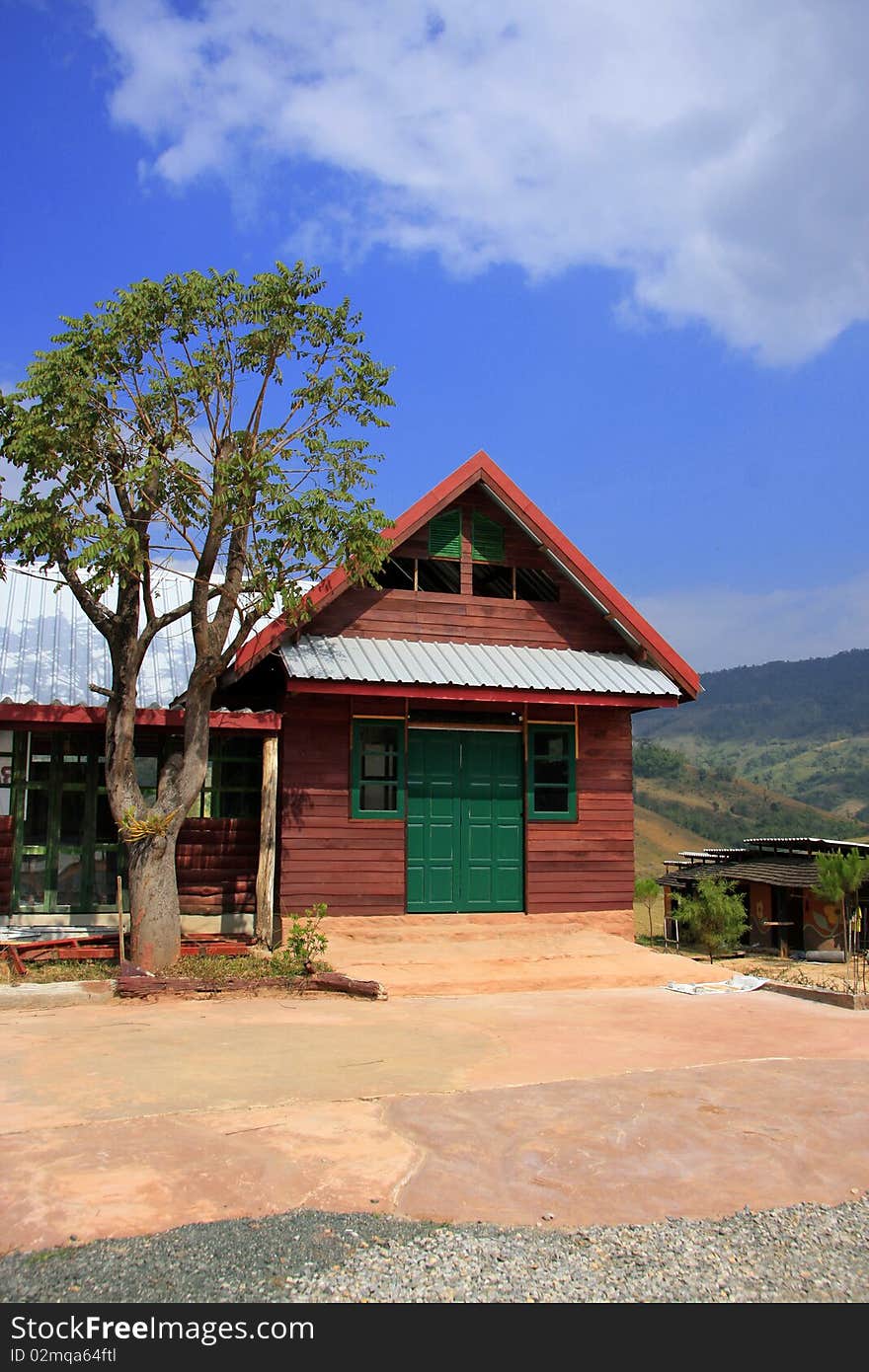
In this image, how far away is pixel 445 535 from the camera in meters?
15.0

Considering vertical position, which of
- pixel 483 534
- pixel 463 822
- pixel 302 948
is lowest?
pixel 302 948

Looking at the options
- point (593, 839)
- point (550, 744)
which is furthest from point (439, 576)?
point (593, 839)

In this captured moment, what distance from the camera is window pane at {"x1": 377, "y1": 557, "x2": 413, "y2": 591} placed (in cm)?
1490

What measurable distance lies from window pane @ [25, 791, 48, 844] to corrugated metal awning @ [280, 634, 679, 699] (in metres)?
3.75

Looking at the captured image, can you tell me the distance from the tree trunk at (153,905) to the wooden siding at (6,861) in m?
2.77

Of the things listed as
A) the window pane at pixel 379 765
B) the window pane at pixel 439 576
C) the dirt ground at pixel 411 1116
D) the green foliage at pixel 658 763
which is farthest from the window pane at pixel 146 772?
the green foliage at pixel 658 763

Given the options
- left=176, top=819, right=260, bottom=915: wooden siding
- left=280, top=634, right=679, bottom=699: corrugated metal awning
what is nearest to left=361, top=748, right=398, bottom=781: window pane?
left=280, top=634, right=679, bottom=699: corrugated metal awning

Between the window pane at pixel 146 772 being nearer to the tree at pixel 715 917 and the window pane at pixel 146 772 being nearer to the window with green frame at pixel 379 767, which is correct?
the window with green frame at pixel 379 767

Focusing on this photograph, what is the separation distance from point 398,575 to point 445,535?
2.95 feet

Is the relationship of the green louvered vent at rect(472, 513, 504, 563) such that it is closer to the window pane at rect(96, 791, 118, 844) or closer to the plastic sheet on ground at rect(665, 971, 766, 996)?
the window pane at rect(96, 791, 118, 844)

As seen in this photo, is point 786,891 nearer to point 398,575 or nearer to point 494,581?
point 494,581

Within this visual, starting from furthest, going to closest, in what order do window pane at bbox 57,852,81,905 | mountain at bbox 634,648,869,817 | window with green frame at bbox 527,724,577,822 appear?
1. mountain at bbox 634,648,869,817
2. window with green frame at bbox 527,724,577,822
3. window pane at bbox 57,852,81,905

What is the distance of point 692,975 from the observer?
12.5 meters
